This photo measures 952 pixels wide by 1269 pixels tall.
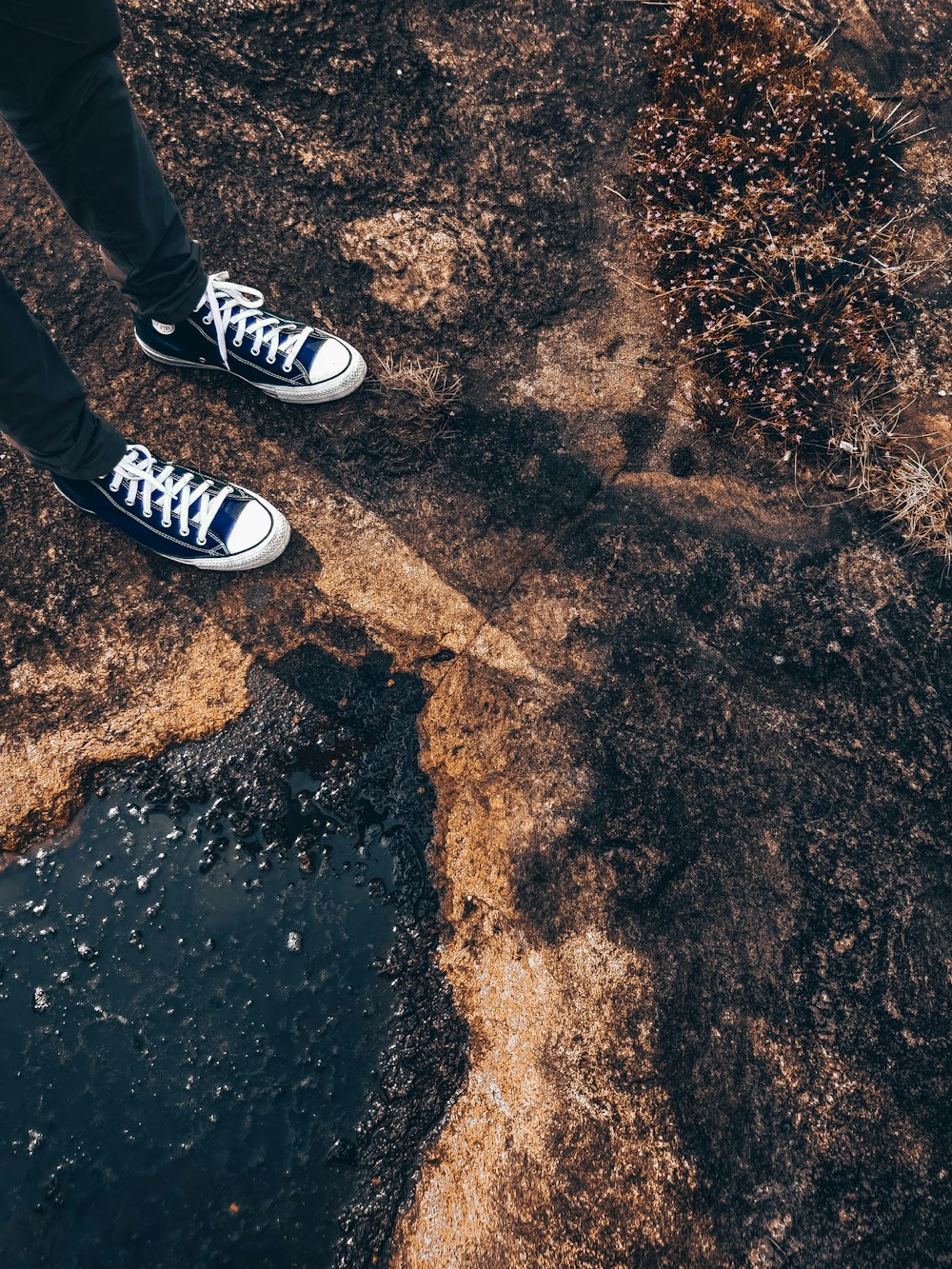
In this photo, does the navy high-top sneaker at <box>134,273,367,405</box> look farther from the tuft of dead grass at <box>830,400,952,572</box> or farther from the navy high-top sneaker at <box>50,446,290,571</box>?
the tuft of dead grass at <box>830,400,952,572</box>

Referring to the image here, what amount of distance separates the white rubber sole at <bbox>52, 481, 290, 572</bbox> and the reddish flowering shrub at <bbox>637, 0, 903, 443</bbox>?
1.92 meters

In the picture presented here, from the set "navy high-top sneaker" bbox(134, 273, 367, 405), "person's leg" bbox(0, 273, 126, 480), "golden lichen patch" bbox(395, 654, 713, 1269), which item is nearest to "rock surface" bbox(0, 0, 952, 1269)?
"golden lichen patch" bbox(395, 654, 713, 1269)

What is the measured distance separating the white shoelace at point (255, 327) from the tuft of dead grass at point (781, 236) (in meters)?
1.71

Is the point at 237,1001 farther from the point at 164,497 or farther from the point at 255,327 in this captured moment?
the point at 255,327

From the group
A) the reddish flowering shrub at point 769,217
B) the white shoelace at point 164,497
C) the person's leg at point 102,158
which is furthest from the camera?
the reddish flowering shrub at point 769,217

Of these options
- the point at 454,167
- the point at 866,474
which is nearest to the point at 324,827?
the point at 866,474

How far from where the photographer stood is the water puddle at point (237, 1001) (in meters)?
2.21

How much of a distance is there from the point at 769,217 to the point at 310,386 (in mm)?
2221

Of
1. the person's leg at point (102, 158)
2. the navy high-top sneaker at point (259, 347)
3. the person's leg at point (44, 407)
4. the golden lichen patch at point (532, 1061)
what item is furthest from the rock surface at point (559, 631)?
the person's leg at point (102, 158)

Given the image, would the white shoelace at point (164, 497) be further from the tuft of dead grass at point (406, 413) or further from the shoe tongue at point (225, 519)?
the tuft of dead grass at point (406, 413)

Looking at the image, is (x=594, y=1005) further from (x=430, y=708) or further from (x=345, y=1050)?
(x=430, y=708)

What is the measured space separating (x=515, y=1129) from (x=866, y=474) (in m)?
2.81

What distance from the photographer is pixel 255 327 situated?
3.00 metres

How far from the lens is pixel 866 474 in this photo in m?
3.00
